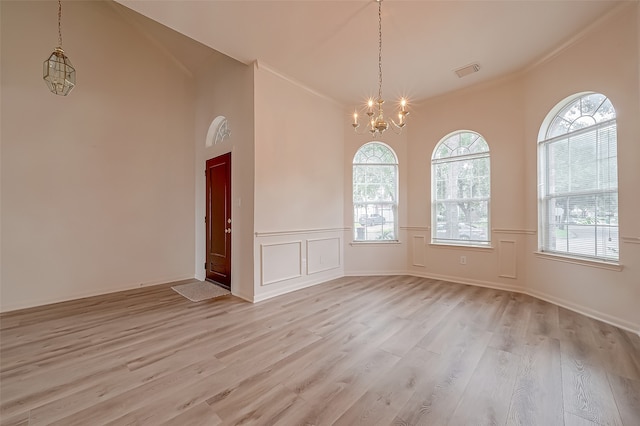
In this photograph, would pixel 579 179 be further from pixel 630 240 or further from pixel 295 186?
pixel 295 186

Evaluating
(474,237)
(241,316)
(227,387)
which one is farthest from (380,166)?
(227,387)

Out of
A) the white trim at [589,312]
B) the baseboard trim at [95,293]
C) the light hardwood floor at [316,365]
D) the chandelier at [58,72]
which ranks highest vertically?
the chandelier at [58,72]

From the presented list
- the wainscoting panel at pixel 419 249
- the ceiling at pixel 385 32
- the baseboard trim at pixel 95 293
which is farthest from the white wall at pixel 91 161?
the wainscoting panel at pixel 419 249

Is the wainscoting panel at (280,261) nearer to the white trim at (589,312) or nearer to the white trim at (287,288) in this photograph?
the white trim at (287,288)

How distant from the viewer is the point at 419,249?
503 cm

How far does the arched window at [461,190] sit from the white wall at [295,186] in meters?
1.73

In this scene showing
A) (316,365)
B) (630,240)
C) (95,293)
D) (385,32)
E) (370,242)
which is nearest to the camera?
(316,365)

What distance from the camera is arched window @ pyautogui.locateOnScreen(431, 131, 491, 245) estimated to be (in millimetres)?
4465

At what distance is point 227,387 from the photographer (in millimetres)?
1871

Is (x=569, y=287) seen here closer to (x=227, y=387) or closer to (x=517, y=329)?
(x=517, y=329)

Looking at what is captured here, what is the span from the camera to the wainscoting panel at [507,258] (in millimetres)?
4125

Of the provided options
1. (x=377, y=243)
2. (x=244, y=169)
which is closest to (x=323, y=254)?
(x=377, y=243)

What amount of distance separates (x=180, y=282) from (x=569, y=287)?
567 centimetres

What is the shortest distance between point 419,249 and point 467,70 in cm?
296
